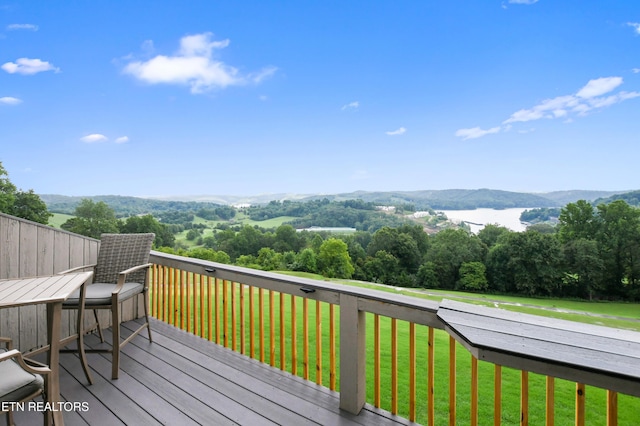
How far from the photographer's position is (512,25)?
9.98 metres

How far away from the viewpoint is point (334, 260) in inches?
360

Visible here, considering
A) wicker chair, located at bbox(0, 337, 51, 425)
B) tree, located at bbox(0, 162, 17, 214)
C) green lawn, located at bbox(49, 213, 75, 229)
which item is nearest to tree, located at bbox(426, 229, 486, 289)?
wicker chair, located at bbox(0, 337, 51, 425)

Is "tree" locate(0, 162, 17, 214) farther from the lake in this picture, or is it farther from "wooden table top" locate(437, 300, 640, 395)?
the lake

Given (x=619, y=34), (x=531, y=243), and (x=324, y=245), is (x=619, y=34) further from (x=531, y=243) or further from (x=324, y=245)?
(x=324, y=245)

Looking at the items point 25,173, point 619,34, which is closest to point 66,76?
point 25,173

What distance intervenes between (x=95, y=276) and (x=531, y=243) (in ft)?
29.6

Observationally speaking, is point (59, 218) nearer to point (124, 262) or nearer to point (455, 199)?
point (124, 262)

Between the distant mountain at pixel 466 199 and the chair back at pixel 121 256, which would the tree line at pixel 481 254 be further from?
the chair back at pixel 121 256

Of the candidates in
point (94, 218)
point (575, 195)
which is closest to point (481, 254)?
point (575, 195)

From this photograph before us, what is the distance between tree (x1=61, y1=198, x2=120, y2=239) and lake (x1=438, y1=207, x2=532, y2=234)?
9.13 meters

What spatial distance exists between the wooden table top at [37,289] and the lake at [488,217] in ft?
29.7

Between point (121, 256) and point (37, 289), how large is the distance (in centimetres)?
138

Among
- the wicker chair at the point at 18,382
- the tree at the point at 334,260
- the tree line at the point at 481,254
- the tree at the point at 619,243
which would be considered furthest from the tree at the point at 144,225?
the tree at the point at 619,243

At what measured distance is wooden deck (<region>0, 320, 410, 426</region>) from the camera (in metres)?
1.98
